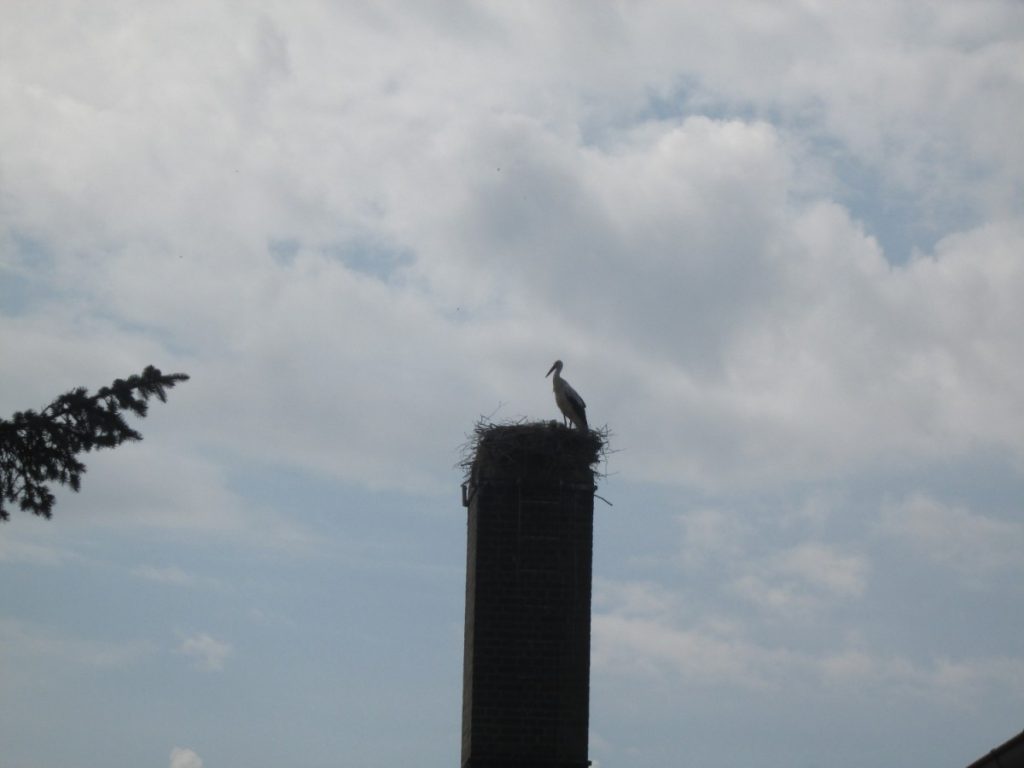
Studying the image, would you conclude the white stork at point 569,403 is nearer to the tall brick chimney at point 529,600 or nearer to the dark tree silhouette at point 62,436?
the tall brick chimney at point 529,600

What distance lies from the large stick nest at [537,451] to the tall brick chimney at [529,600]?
0.03ft

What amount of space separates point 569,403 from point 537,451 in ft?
10.5

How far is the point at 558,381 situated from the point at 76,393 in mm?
8054

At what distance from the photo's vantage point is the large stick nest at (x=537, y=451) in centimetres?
1767

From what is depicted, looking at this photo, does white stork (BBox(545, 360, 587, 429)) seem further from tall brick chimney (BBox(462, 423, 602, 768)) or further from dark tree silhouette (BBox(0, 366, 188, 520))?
dark tree silhouette (BBox(0, 366, 188, 520))

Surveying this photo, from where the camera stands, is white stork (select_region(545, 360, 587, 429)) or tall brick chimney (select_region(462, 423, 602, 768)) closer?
tall brick chimney (select_region(462, 423, 602, 768))

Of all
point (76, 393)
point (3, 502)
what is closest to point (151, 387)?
point (76, 393)

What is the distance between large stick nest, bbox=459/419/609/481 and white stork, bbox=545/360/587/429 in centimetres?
248

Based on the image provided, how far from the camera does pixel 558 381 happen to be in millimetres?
21172

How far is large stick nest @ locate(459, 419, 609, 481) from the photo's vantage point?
17.7 m

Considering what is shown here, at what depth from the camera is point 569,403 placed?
Result: 20859 mm

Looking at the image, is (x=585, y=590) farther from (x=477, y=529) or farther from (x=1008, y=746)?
(x=1008, y=746)

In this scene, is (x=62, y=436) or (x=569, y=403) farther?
(x=569, y=403)

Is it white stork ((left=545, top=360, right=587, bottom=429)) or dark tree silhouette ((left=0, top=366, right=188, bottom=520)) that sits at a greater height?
white stork ((left=545, top=360, right=587, bottom=429))
